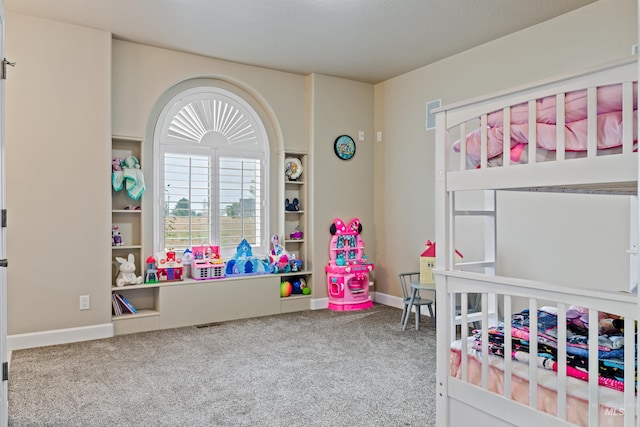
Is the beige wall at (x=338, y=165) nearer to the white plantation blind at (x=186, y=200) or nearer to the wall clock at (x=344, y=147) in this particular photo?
the wall clock at (x=344, y=147)

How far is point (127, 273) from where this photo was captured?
3.84 metres

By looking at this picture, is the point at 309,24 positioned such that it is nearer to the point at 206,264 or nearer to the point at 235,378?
the point at 206,264

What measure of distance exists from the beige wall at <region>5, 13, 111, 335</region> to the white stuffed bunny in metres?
0.14

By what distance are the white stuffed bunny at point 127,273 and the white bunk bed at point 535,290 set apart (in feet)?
9.43

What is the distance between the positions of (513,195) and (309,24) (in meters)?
2.14

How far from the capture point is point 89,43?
3598 millimetres

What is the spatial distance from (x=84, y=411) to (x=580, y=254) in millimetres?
3268

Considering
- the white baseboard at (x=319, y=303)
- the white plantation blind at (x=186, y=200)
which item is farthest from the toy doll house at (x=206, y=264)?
the white baseboard at (x=319, y=303)

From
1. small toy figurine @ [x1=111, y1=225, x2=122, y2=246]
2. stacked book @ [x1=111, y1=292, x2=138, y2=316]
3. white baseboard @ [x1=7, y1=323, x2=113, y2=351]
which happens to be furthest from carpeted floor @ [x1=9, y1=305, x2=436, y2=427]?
small toy figurine @ [x1=111, y1=225, x2=122, y2=246]

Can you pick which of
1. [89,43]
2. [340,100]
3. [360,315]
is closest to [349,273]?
[360,315]

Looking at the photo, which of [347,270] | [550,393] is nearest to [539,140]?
[550,393]

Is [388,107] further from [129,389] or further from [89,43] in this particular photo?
[129,389]

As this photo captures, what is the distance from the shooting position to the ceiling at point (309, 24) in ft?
10.4

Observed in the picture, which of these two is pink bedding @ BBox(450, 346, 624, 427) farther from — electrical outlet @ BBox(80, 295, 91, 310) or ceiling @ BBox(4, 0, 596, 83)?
electrical outlet @ BBox(80, 295, 91, 310)
